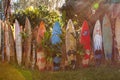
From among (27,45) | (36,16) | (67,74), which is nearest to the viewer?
(67,74)

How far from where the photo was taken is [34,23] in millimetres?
11094

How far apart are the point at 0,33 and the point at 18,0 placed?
479 inches

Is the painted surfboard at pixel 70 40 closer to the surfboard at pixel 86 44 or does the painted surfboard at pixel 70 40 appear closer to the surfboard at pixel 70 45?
the surfboard at pixel 70 45

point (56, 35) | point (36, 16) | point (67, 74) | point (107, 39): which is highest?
point (36, 16)

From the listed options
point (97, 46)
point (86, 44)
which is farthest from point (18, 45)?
point (97, 46)

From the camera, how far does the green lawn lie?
241 inches

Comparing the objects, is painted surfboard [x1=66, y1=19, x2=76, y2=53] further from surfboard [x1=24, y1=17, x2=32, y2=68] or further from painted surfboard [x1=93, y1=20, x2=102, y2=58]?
surfboard [x1=24, y1=17, x2=32, y2=68]

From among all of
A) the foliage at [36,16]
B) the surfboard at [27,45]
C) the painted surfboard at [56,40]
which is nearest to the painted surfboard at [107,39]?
the painted surfboard at [56,40]

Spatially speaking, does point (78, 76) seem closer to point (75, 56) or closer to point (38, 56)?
point (75, 56)

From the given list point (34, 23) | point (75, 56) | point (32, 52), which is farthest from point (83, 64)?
point (34, 23)

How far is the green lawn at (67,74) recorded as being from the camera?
6.13 m

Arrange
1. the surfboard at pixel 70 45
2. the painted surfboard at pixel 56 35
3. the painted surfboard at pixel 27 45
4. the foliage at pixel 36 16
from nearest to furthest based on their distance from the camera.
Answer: the surfboard at pixel 70 45 → the painted surfboard at pixel 56 35 → the painted surfboard at pixel 27 45 → the foliage at pixel 36 16

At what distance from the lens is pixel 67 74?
6.38 m

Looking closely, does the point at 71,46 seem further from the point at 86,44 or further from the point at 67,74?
the point at 67,74
